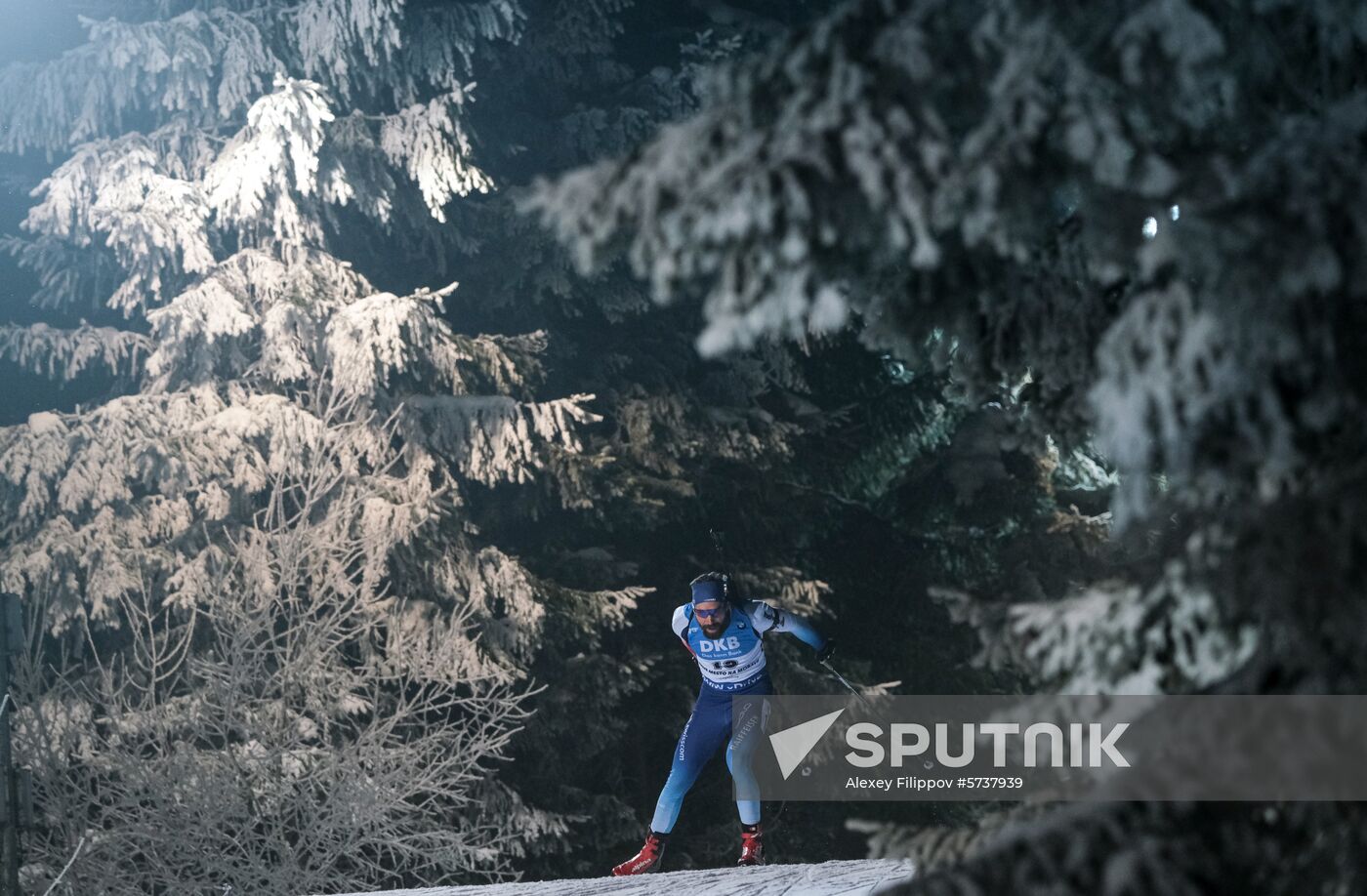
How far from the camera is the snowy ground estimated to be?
5828 millimetres

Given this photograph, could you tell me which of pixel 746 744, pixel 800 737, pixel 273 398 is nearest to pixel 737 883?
pixel 746 744

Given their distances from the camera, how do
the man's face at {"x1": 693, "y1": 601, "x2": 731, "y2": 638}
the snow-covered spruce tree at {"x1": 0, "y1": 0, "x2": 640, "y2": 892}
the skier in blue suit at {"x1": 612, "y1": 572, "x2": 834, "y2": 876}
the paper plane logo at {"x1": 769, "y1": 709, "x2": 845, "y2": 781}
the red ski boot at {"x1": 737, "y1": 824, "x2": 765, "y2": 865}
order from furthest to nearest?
the paper plane logo at {"x1": 769, "y1": 709, "x2": 845, "y2": 781}
the snow-covered spruce tree at {"x1": 0, "y1": 0, "x2": 640, "y2": 892}
the red ski boot at {"x1": 737, "y1": 824, "x2": 765, "y2": 865}
the skier in blue suit at {"x1": 612, "y1": 572, "x2": 834, "y2": 876}
the man's face at {"x1": 693, "y1": 601, "x2": 731, "y2": 638}

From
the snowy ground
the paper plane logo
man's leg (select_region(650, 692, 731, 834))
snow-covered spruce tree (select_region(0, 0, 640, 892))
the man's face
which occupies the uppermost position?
snow-covered spruce tree (select_region(0, 0, 640, 892))

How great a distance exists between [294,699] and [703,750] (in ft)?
12.6

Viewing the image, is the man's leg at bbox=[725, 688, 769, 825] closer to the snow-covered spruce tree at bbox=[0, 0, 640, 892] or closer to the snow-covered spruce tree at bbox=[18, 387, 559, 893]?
the snow-covered spruce tree at bbox=[18, 387, 559, 893]

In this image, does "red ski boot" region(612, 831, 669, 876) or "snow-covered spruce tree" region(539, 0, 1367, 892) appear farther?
"red ski boot" region(612, 831, 669, 876)

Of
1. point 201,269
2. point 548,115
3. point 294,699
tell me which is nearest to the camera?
point 294,699

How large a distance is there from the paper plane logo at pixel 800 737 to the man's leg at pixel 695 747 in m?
4.80

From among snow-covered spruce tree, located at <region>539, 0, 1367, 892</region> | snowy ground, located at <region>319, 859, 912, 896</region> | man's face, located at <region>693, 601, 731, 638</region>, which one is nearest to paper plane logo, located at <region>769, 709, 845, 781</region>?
man's face, located at <region>693, 601, 731, 638</region>

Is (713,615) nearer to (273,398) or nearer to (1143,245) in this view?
(273,398)

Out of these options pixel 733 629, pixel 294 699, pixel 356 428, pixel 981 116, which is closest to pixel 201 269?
pixel 356 428

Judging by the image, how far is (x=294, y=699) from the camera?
10523 millimetres

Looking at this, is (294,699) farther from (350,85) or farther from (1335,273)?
(1335,273)

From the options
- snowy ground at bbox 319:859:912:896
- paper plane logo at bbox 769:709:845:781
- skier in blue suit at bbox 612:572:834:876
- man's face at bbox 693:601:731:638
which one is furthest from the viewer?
paper plane logo at bbox 769:709:845:781
